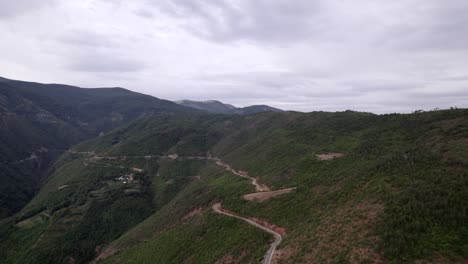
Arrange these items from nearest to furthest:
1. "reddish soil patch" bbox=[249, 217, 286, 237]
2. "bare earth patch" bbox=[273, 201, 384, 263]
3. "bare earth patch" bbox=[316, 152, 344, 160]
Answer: "bare earth patch" bbox=[273, 201, 384, 263], "reddish soil patch" bbox=[249, 217, 286, 237], "bare earth patch" bbox=[316, 152, 344, 160]

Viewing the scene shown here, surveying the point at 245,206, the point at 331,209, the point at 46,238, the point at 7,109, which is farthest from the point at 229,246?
the point at 7,109

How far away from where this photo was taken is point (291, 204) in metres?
39.6

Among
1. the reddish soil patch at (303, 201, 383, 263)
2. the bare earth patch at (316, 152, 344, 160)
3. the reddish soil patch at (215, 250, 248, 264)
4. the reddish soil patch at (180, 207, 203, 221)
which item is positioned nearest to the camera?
the reddish soil patch at (303, 201, 383, 263)

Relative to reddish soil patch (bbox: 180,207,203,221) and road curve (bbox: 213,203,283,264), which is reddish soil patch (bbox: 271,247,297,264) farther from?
reddish soil patch (bbox: 180,207,203,221)

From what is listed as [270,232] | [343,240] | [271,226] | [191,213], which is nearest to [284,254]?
[343,240]

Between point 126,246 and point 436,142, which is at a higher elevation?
point 436,142

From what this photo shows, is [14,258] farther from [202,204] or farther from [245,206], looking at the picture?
[245,206]

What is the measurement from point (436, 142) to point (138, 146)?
12345 centimetres

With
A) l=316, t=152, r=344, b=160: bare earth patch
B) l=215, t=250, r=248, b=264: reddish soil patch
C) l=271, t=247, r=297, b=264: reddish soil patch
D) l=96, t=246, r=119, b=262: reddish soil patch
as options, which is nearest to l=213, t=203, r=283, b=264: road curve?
l=271, t=247, r=297, b=264: reddish soil patch

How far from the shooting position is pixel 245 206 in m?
45.4

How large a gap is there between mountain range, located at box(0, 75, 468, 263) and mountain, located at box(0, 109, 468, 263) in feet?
0.58

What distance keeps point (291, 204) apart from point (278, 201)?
3069mm

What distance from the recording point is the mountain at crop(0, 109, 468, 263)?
2372cm

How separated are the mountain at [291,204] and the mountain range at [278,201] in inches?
6.9
